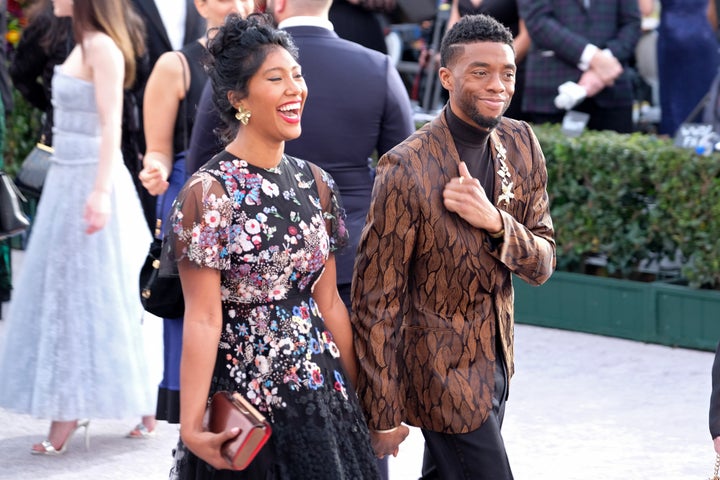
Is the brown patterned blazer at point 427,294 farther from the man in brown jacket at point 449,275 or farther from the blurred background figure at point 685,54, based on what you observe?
the blurred background figure at point 685,54

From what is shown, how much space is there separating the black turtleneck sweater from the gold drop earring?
636mm

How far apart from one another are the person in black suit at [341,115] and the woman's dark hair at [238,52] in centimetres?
111

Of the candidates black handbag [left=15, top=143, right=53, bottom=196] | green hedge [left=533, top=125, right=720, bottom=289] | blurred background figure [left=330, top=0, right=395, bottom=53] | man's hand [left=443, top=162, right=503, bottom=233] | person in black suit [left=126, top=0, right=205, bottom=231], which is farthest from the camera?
blurred background figure [left=330, top=0, right=395, bottom=53]

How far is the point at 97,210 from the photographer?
249 inches

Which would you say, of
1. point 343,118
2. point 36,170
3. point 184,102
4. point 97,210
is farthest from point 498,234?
point 36,170

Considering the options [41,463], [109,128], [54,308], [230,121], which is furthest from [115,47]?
[230,121]

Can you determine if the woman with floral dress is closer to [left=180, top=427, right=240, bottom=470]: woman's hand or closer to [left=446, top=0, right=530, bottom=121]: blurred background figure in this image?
[left=180, top=427, right=240, bottom=470]: woman's hand

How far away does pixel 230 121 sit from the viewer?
405 cm

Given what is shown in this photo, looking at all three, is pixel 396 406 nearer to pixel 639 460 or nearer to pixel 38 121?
pixel 639 460

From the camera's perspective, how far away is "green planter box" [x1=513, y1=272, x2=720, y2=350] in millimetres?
8211

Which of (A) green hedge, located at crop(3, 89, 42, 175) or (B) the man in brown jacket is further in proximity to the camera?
(A) green hedge, located at crop(3, 89, 42, 175)

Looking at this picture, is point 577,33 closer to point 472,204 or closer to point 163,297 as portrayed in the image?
point 163,297

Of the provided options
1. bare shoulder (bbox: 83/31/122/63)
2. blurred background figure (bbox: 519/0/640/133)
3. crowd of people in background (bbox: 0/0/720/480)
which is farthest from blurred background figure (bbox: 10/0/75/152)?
crowd of people in background (bbox: 0/0/720/480)

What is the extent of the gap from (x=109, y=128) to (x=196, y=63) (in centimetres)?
75
